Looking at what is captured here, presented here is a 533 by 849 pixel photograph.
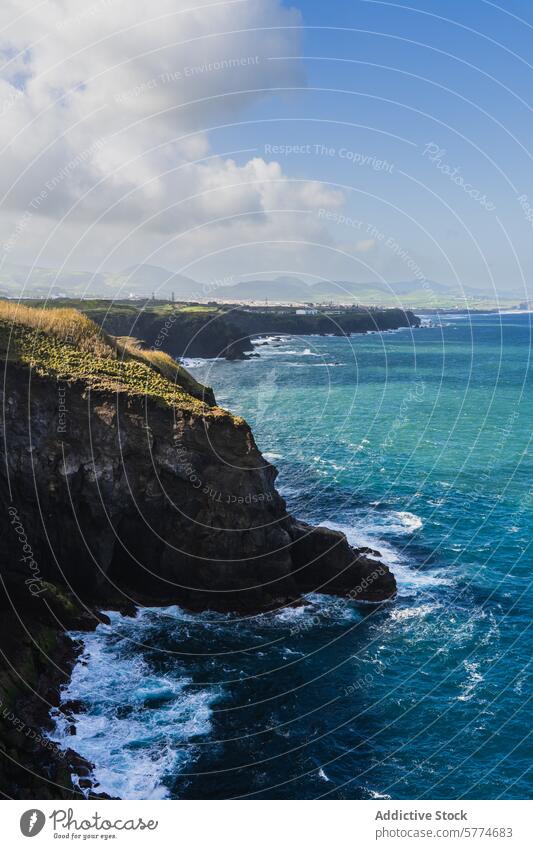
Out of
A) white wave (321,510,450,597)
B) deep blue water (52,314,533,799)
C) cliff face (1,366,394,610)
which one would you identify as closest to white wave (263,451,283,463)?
deep blue water (52,314,533,799)

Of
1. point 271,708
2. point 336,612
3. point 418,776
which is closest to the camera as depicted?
point 418,776

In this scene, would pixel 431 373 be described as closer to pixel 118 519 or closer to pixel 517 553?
pixel 517 553

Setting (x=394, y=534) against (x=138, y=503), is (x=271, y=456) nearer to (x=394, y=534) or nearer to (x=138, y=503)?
(x=394, y=534)

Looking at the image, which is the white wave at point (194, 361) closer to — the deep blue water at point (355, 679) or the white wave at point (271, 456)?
the white wave at point (271, 456)

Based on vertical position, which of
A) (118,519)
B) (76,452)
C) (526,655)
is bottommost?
(526,655)

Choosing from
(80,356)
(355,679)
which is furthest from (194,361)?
(355,679)
